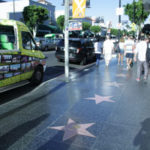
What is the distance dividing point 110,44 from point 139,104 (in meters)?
6.99

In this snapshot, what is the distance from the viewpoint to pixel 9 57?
5863mm

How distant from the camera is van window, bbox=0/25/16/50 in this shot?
6.14m

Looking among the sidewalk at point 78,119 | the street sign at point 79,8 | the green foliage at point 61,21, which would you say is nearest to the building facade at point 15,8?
the green foliage at point 61,21

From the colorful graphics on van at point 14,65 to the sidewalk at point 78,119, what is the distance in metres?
0.80

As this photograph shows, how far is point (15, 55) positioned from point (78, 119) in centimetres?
290

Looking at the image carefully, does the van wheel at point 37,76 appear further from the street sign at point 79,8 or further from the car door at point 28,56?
the street sign at point 79,8

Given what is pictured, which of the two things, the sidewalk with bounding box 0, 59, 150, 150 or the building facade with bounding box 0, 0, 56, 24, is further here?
the building facade with bounding box 0, 0, 56, 24

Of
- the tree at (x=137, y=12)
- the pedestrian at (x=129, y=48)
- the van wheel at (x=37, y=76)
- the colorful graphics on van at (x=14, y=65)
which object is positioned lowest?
the van wheel at (x=37, y=76)

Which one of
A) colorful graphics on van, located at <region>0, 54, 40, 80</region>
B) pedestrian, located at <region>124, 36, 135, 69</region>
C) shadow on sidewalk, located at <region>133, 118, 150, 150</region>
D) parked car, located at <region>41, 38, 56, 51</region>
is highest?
parked car, located at <region>41, 38, 56, 51</region>

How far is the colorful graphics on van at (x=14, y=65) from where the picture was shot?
5691mm

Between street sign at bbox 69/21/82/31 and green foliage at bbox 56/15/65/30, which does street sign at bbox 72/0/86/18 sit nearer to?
street sign at bbox 69/21/82/31

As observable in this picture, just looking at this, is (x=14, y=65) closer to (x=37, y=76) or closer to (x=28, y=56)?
(x=28, y=56)

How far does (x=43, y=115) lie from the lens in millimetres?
4848

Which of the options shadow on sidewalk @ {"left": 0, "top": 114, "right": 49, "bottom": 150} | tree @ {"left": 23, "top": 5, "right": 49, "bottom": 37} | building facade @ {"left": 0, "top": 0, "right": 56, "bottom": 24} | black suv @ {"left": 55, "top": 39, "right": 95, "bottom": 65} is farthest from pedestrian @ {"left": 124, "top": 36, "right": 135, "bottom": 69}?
building facade @ {"left": 0, "top": 0, "right": 56, "bottom": 24}
